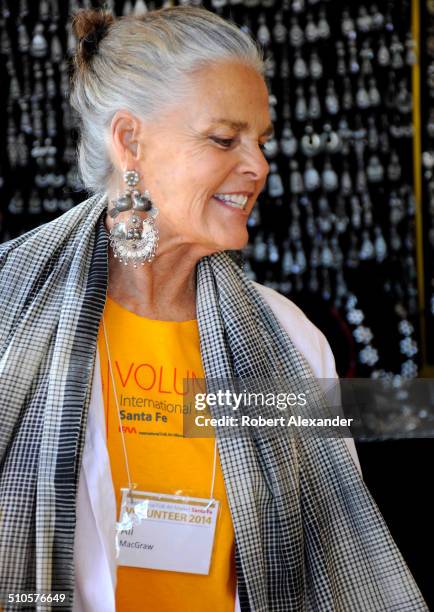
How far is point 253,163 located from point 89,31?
1.81ft

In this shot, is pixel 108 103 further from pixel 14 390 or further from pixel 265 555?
pixel 265 555

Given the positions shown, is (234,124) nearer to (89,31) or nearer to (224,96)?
(224,96)

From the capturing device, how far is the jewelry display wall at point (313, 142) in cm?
381

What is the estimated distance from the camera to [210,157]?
1.91 m

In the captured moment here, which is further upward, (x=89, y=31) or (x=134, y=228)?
(x=89, y=31)

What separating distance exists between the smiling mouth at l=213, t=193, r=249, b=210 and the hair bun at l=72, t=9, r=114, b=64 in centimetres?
49

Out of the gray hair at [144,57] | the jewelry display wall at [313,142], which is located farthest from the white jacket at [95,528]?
the jewelry display wall at [313,142]

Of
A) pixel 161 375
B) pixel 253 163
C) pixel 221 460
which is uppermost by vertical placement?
pixel 253 163

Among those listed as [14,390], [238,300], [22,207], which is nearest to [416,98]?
[22,207]

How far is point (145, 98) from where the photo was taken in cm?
196

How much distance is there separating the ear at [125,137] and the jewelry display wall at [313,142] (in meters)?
1.84

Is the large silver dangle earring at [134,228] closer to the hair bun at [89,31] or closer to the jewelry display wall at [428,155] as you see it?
the hair bun at [89,31]

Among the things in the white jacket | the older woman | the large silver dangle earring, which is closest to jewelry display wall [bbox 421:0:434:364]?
the older woman

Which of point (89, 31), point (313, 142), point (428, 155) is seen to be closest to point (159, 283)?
point (89, 31)
